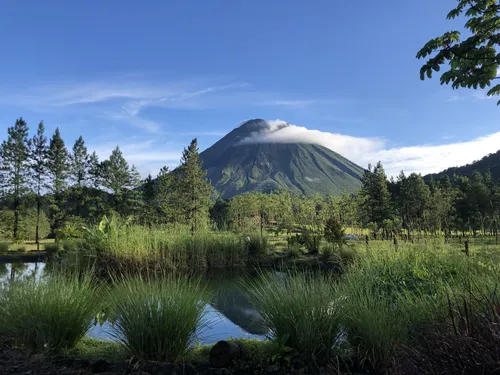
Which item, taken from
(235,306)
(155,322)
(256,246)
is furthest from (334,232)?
(155,322)

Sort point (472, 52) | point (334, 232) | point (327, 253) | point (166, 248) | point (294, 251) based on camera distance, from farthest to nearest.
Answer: point (294, 251), point (334, 232), point (327, 253), point (166, 248), point (472, 52)

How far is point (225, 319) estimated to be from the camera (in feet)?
18.9

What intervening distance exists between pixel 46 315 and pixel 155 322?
1.09 metres

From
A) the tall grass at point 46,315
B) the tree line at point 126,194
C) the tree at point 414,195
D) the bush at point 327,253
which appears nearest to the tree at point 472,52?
the tall grass at point 46,315

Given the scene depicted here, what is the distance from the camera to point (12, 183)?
89.0 ft

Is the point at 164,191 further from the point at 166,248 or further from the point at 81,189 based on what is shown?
the point at 166,248

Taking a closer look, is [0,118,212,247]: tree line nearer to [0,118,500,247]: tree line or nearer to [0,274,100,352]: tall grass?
[0,118,500,247]: tree line

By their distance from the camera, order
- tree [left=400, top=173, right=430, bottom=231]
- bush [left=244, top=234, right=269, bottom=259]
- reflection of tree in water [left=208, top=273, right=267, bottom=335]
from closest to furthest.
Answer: reflection of tree in water [left=208, top=273, right=267, bottom=335] < bush [left=244, top=234, right=269, bottom=259] < tree [left=400, top=173, right=430, bottom=231]

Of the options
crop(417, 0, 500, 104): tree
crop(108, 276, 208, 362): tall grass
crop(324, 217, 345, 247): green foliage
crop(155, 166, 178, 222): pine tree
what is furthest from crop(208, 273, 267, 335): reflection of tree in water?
crop(155, 166, 178, 222): pine tree

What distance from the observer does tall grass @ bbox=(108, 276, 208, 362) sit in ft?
9.92

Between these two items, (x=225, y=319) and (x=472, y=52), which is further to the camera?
(x=225, y=319)

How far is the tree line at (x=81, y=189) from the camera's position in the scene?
27.2 meters

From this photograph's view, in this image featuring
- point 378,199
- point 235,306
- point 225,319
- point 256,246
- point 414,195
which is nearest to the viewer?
point 225,319

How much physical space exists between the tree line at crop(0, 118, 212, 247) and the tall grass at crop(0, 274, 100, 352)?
919 inches
